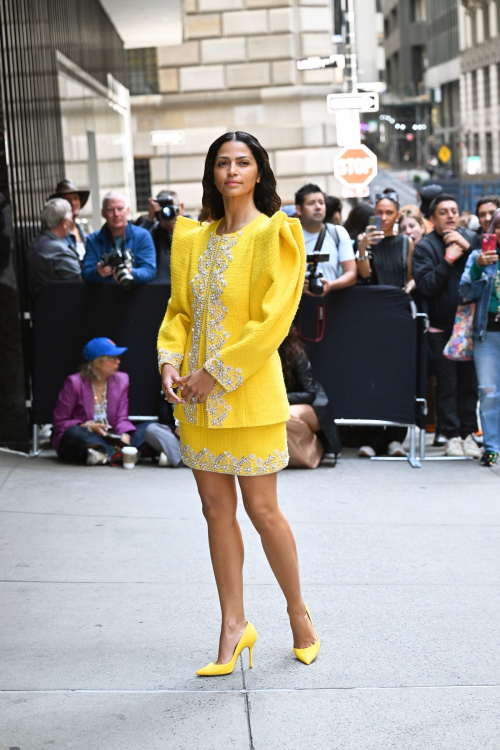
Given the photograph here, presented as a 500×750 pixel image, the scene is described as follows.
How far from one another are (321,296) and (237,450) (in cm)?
462

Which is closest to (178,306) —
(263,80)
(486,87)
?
(263,80)

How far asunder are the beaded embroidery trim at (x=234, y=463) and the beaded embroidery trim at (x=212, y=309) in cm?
13

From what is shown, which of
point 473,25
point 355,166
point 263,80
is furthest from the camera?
point 473,25

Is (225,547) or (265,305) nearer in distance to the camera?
(265,305)

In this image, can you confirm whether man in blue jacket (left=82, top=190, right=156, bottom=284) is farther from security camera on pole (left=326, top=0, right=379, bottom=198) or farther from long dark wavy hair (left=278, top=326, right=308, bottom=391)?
security camera on pole (left=326, top=0, right=379, bottom=198)

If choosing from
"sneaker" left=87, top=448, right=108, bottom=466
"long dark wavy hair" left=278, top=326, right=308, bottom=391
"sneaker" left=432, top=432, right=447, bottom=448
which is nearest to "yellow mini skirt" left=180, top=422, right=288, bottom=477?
"long dark wavy hair" left=278, top=326, right=308, bottom=391

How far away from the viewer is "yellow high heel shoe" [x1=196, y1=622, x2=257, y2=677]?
4180 millimetres

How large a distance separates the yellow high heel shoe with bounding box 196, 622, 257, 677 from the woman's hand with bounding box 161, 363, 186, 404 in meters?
0.99

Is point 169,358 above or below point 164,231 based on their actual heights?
below

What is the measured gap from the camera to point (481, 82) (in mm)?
75438

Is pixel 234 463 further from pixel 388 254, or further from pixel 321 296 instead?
pixel 388 254

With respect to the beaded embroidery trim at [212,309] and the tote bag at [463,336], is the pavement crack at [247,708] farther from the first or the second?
the tote bag at [463,336]

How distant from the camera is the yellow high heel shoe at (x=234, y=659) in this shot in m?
4.18

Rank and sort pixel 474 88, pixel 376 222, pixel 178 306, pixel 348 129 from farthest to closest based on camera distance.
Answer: pixel 474 88 < pixel 348 129 < pixel 376 222 < pixel 178 306
